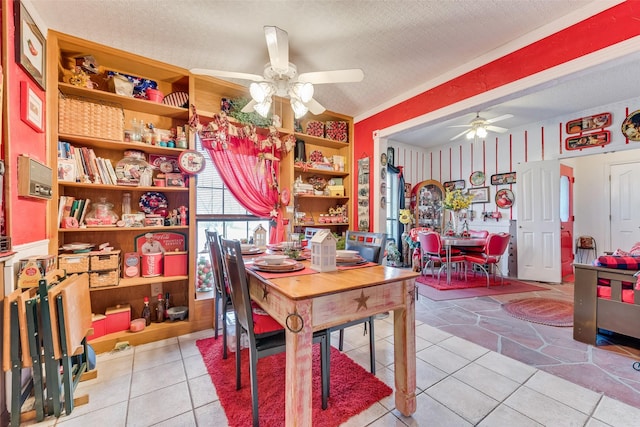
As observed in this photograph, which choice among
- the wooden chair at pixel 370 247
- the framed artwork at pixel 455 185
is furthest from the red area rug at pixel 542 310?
the framed artwork at pixel 455 185

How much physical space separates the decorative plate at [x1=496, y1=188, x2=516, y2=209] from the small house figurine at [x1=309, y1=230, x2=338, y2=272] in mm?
5092

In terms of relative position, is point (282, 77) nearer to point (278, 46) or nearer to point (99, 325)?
point (278, 46)

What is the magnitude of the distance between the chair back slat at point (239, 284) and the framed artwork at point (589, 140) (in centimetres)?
559

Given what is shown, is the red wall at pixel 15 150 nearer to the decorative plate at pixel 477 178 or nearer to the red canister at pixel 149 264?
the red canister at pixel 149 264

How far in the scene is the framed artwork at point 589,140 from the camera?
13.2ft

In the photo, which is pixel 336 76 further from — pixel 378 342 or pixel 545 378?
pixel 545 378

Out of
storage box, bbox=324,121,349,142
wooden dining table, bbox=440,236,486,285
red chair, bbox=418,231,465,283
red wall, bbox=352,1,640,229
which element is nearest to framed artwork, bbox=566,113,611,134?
wooden dining table, bbox=440,236,486,285

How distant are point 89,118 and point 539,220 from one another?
20.5ft

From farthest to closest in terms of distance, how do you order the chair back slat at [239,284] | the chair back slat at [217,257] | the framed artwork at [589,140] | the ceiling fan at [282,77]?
the framed artwork at [589,140] < the chair back slat at [217,257] < the ceiling fan at [282,77] < the chair back slat at [239,284]

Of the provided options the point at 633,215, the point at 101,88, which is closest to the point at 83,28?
the point at 101,88

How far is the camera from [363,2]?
1.80 meters

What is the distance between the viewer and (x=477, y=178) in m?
5.68

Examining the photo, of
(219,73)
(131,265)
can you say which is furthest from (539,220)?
(131,265)

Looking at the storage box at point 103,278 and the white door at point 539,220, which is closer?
the storage box at point 103,278
